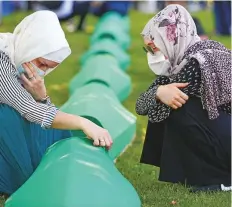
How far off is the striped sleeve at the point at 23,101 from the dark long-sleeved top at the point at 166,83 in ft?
1.88

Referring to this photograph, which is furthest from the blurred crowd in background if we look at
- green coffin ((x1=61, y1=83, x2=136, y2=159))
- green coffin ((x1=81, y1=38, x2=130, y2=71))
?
green coffin ((x1=61, y1=83, x2=136, y2=159))

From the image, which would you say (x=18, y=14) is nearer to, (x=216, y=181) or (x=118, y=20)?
(x=118, y=20)

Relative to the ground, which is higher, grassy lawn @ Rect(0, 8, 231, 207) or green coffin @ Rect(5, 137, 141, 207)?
green coffin @ Rect(5, 137, 141, 207)

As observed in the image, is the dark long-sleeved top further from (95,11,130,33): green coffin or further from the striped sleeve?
(95,11,130,33): green coffin

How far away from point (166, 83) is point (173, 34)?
0.23 meters

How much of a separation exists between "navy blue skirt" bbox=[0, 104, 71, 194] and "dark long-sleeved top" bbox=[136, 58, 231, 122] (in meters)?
0.39

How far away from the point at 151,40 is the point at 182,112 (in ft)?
1.17

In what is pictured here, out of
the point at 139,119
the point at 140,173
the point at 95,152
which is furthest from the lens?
the point at 139,119

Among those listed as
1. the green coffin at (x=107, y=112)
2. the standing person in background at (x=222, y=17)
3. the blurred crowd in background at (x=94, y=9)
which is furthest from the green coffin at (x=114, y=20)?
the green coffin at (x=107, y=112)

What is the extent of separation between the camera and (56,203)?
2.43m

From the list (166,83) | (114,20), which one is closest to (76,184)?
(166,83)

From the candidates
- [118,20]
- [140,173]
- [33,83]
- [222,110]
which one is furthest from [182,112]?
[118,20]

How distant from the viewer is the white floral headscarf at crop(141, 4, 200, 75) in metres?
3.07

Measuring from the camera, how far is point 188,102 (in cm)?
308
